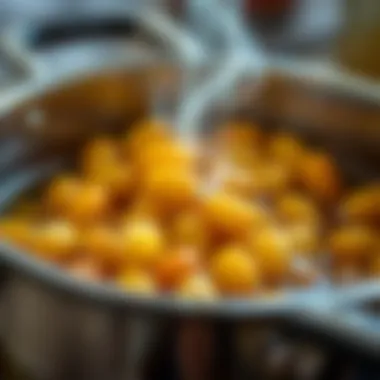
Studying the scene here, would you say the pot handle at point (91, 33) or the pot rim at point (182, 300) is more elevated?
the pot handle at point (91, 33)

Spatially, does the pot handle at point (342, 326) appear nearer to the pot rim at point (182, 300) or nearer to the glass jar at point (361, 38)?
the pot rim at point (182, 300)

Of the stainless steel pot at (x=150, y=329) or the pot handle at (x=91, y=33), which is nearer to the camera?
the stainless steel pot at (x=150, y=329)

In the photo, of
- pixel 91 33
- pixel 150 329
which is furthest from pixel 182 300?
pixel 91 33

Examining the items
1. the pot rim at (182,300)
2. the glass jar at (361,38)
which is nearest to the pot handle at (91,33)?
the glass jar at (361,38)

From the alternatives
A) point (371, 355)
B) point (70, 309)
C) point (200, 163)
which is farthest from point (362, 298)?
point (200, 163)

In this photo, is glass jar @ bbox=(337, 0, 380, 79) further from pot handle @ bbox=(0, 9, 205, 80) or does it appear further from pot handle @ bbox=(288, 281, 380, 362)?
pot handle @ bbox=(288, 281, 380, 362)

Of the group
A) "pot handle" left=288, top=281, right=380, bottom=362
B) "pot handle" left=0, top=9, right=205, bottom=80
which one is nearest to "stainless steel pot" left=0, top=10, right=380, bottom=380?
"pot handle" left=288, top=281, right=380, bottom=362

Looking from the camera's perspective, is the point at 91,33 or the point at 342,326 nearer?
the point at 342,326

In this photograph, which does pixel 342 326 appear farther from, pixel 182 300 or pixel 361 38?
pixel 361 38

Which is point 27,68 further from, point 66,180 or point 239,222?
point 239,222
